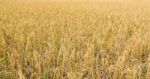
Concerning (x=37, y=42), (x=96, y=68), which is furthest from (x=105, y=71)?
(x=37, y=42)

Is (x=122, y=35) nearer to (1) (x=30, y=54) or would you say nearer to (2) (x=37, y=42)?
(2) (x=37, y=42)

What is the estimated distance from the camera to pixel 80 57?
2.60 meters

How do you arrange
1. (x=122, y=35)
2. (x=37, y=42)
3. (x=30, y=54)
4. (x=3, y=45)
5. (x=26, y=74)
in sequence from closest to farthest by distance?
(x=26, y=74) < (x=30, y=54) < (x=3, y=45) < (x=37, y=42) < (x=122, y=35)

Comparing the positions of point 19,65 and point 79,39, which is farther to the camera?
point 79,39

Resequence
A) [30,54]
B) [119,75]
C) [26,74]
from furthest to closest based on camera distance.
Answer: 1. [30,54]
2. [26,74]
3. [119,75]

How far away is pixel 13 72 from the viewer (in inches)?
88.4

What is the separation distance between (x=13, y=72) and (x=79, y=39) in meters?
1.27

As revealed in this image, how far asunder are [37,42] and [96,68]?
1.10m

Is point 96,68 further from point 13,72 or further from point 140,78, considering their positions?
point 13,72

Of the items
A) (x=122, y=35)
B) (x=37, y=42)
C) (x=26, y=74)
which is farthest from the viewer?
(x=122, y=35)

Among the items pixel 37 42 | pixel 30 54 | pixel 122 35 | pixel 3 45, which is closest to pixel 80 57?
pixel 30 54

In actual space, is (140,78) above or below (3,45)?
below

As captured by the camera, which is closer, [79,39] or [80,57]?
[80,57]

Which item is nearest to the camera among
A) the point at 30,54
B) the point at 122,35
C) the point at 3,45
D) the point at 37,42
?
the point at 30,54
